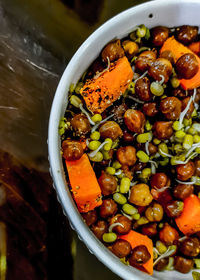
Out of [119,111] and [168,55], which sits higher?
[168,55]

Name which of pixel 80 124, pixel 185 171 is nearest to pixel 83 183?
pixel 80 124

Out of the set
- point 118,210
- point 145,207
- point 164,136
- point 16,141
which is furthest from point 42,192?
point 164,136

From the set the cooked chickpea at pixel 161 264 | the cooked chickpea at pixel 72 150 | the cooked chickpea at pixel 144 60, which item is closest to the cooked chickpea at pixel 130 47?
the cooked chickpea at pixel 144 60

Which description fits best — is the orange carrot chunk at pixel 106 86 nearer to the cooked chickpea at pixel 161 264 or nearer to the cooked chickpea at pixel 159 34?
the cooked chickpea at pixel 159 34

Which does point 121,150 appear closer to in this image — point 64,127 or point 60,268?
point 64,127

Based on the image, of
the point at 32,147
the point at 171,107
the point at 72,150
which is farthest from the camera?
the point at 32,147

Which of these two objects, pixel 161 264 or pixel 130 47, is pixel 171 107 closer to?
pixel 130 47
